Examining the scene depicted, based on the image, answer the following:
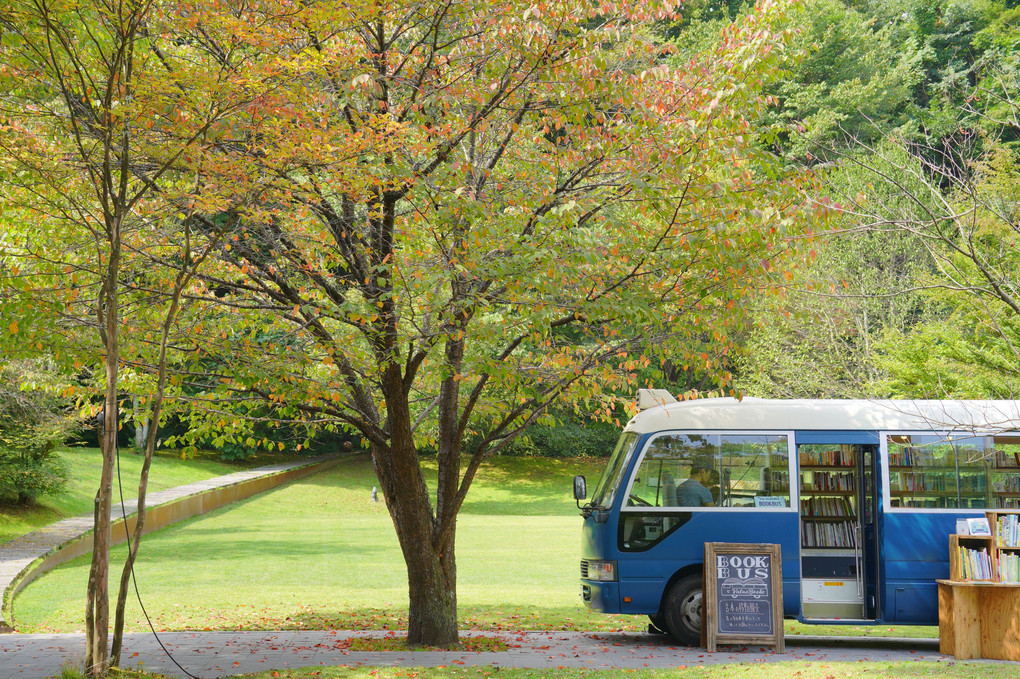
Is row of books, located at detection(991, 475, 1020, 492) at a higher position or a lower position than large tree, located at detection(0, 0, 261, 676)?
lower

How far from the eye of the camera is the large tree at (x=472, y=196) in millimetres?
8164

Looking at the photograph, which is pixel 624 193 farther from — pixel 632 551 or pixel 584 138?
pixel 632 551

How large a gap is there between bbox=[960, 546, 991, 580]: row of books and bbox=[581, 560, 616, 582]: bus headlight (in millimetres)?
→ 3747

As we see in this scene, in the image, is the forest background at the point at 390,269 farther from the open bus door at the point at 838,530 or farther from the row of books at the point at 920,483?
the open bus door at the point at 838,530

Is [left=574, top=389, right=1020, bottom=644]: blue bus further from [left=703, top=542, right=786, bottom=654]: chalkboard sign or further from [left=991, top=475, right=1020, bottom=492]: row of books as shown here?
[left=703, top=542, right=786, bottom=654]: chalkboard sign

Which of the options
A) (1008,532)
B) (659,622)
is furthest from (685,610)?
(1008,532)

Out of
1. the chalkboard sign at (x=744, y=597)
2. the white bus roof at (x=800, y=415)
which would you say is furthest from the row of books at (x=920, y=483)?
the chalkboard sign at (x=744, y=597)

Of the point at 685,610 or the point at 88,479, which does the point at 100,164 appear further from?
the point at 88,479

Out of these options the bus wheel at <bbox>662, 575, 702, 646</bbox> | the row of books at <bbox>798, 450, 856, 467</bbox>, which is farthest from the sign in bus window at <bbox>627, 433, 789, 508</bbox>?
the bus wheel at <bbox>662, 575, 702, 646</bbox>

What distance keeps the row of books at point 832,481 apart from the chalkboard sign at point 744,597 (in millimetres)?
1232

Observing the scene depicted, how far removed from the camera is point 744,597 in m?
10.1

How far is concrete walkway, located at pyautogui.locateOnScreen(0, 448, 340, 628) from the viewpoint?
1526 centimetres

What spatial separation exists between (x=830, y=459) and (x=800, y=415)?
0.64 m

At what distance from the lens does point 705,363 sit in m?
8.96
